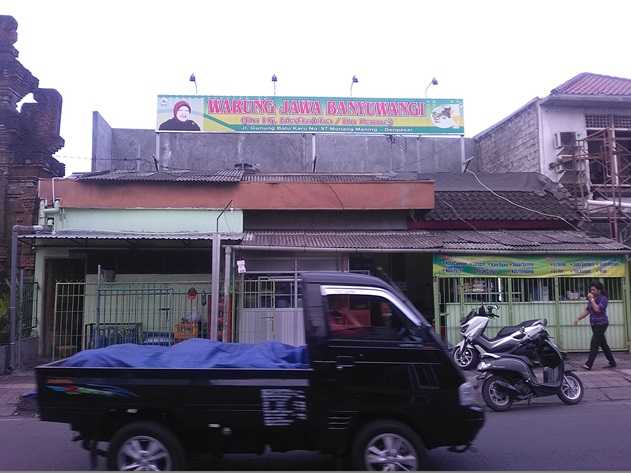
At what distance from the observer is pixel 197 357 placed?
17.1 feet

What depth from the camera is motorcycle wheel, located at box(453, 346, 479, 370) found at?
34.9ft

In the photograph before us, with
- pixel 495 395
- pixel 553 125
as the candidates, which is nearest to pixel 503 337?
pixel 495 395

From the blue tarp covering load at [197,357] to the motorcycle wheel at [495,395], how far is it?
4.18 meters

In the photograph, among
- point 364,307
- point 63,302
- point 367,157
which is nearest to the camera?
point 364,307

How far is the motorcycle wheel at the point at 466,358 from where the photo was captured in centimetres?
1065

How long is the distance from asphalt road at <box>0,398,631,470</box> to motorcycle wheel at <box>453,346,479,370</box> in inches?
95.0

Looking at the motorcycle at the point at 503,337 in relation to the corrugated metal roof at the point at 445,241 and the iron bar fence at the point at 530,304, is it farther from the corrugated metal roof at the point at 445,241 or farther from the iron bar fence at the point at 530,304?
the corrugated metal roof at the point at 445,241

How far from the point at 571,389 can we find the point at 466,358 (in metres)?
2.10

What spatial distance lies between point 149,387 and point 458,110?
17442 mm

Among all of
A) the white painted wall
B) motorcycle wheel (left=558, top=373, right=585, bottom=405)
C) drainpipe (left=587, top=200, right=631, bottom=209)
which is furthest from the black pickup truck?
drainpipe (left=587, top=200, right=631, bottom=209)

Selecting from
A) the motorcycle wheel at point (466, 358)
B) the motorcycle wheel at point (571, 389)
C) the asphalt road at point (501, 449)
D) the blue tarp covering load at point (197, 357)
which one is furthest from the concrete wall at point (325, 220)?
the blue tarp covering load at point (197, 357)

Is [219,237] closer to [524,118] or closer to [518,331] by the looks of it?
[518,331]

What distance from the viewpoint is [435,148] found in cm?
2188

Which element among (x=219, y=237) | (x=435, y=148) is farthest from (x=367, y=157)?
(x=219, y=237)
